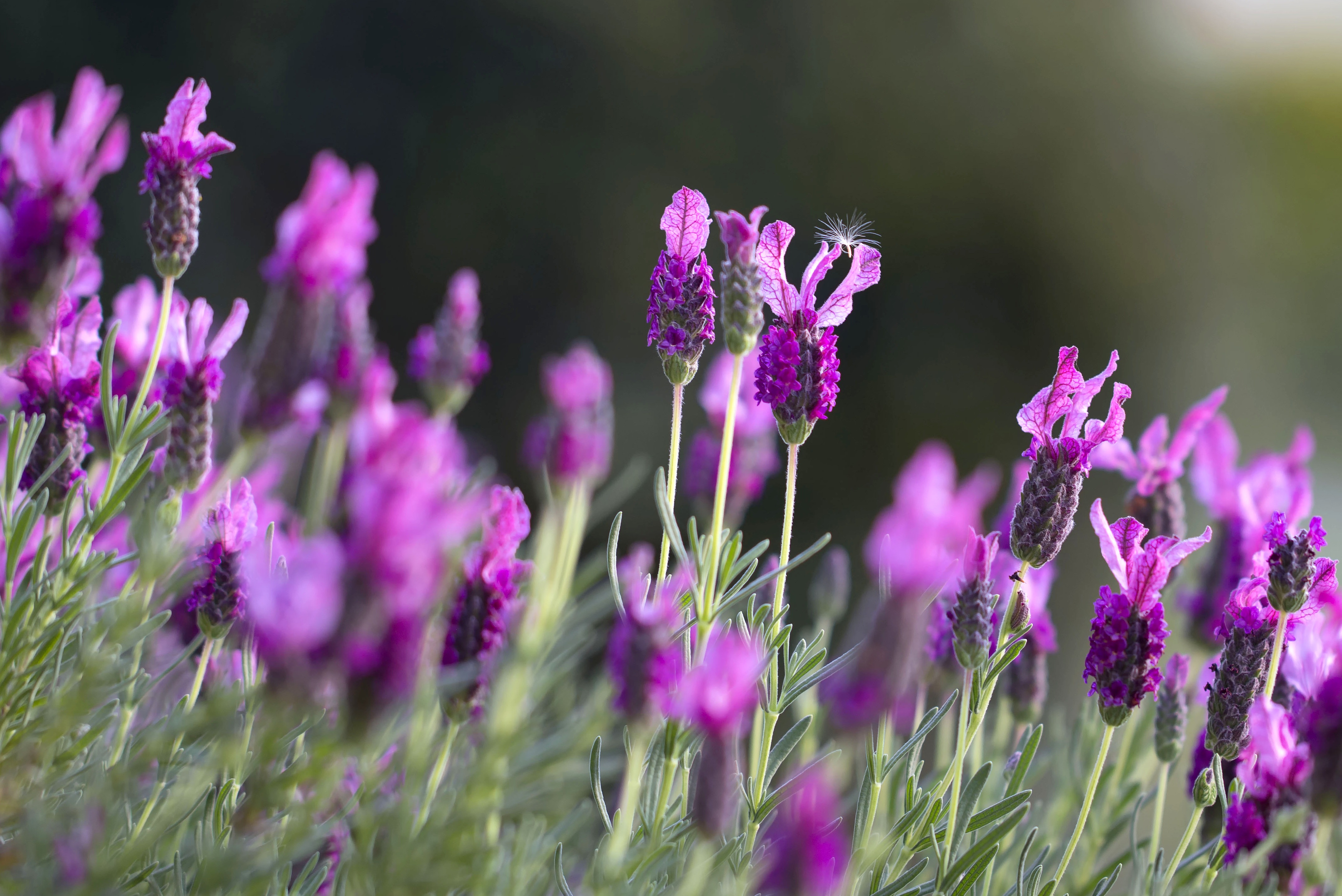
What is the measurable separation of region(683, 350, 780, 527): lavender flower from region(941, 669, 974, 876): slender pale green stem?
47 centimetres

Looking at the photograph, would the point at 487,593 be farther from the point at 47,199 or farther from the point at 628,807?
the point at 47,199

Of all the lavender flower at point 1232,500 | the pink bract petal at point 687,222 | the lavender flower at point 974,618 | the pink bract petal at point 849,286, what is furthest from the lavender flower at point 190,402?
the lavender flower at point 1232,500

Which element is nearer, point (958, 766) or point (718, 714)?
point (718, 714)

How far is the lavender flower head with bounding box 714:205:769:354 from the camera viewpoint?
0.64m

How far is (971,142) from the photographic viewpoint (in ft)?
10.9

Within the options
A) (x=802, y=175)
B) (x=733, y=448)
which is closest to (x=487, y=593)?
(x=733, y=448)

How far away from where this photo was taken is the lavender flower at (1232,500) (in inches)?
37.5

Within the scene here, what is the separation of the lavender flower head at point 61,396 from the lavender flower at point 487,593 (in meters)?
0.35

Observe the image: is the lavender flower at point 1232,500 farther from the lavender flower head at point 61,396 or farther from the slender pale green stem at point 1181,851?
the lavender flower head at point 61,396

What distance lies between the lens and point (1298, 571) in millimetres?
685

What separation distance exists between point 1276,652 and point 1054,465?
0.19 metres

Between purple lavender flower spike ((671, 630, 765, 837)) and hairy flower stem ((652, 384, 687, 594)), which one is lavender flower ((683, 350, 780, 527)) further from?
purple lavender flower spike ((671, 630, 765, 837))

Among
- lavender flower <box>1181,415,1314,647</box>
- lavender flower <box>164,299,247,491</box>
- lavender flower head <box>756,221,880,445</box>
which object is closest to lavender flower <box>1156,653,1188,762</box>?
lavender flower <box>1181,415,1314,647</box>

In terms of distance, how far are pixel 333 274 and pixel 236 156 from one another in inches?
101
